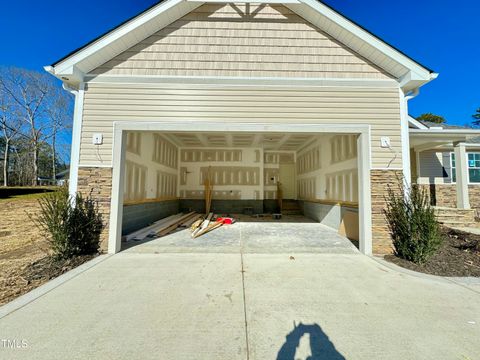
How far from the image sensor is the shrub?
4438mm

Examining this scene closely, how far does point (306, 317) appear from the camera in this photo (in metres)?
2.68

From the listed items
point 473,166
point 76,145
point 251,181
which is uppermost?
point 473,166

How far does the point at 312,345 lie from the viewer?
7.22 ft

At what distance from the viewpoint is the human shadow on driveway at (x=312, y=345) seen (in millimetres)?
2049

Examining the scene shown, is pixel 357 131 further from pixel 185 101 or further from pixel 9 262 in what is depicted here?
pixel 9 262

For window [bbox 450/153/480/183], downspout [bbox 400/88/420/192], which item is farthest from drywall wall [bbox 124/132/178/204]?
window [bbox 450/153/480/183]

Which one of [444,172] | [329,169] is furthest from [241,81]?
[444,172]

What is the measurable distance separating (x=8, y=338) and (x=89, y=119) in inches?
166

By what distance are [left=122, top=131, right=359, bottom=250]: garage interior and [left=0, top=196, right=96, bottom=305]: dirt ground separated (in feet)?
6.81

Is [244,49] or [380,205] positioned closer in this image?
[380,205]

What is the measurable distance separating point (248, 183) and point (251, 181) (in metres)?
0.19

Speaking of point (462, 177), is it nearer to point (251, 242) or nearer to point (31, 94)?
point (251, 242)

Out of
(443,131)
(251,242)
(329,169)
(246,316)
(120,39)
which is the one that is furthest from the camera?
(329,169)

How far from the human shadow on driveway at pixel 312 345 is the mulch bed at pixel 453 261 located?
121 inches
